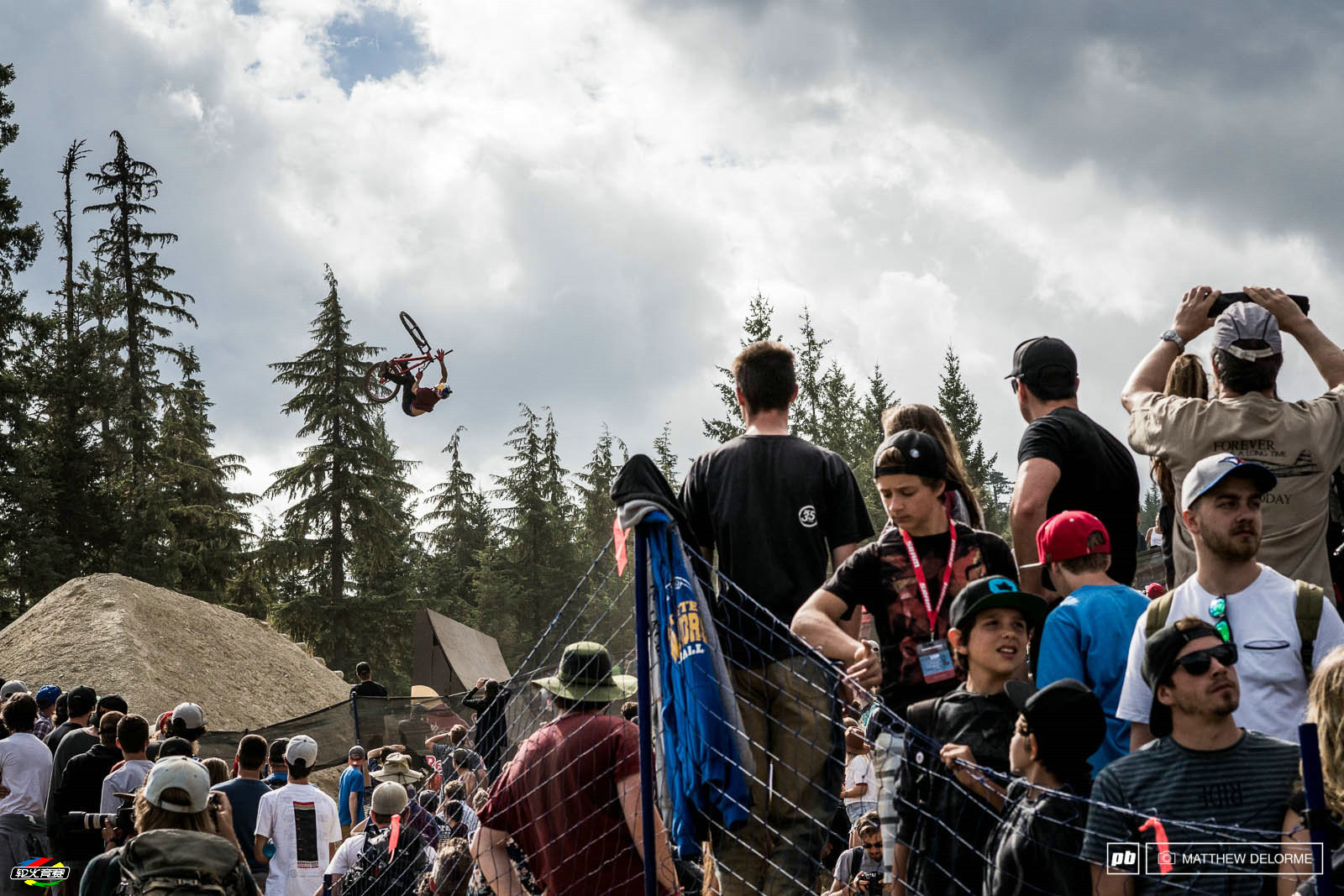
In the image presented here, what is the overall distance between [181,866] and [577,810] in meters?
1.77

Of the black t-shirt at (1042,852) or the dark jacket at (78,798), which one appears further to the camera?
the dark jacket at (78,798)

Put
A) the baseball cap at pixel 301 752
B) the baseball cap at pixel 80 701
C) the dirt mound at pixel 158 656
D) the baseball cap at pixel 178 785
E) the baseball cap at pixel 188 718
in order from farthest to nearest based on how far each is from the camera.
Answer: the dirt mound at pixel 158 656 < the baseball cap at pixel 80 701 < the baseball cap at pixel 188 718 < the baseball cap at pixel 301 752 < the baseball cap at pixel 178 785

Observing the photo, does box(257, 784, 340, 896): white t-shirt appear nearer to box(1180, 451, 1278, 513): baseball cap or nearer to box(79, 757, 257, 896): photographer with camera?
box(79, 757, 257, 896): photographer with camera

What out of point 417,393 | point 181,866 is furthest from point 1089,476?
point 417,393

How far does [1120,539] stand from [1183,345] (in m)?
0.77

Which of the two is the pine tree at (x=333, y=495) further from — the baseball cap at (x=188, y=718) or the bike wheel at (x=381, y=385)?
the baseball cap at (x=188, y=718)

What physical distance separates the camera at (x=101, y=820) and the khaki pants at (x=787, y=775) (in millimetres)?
4297

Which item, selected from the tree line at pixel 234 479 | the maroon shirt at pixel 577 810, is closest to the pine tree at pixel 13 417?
the tree line at pixel 234 479

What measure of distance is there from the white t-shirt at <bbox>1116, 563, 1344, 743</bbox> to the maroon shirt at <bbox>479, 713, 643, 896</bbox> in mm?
1676

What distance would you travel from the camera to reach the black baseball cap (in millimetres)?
4816

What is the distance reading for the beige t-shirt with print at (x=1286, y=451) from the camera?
4.15m

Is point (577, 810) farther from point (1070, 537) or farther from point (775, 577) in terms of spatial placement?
point (1070, 537)

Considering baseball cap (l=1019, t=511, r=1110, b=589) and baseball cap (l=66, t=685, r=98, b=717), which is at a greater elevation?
baseball cap (l=1019, t=511, r=1110, b=589)

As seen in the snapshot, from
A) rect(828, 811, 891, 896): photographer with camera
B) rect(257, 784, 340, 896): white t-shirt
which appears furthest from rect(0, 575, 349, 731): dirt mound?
rect(828, 811, 891, 896): photographer with camera
